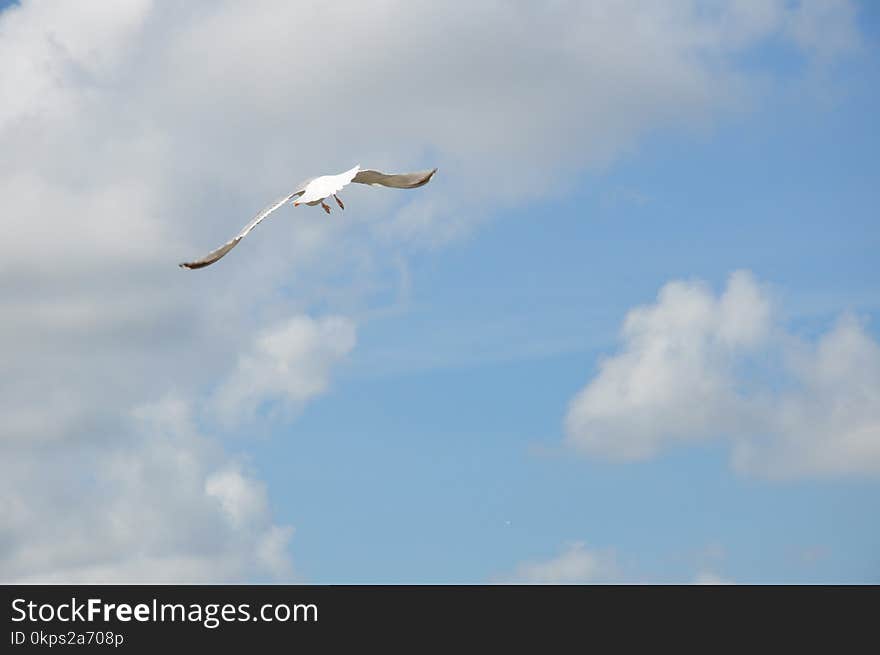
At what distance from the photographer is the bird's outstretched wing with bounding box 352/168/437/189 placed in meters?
75.2

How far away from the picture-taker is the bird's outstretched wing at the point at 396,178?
75.2 m

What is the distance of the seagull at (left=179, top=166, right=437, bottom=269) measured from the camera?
6631 cm

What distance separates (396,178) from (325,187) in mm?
6185

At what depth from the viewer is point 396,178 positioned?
76.1 metres

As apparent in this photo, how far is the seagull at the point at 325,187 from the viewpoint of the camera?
66.3 m

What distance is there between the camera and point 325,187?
7106 cm
